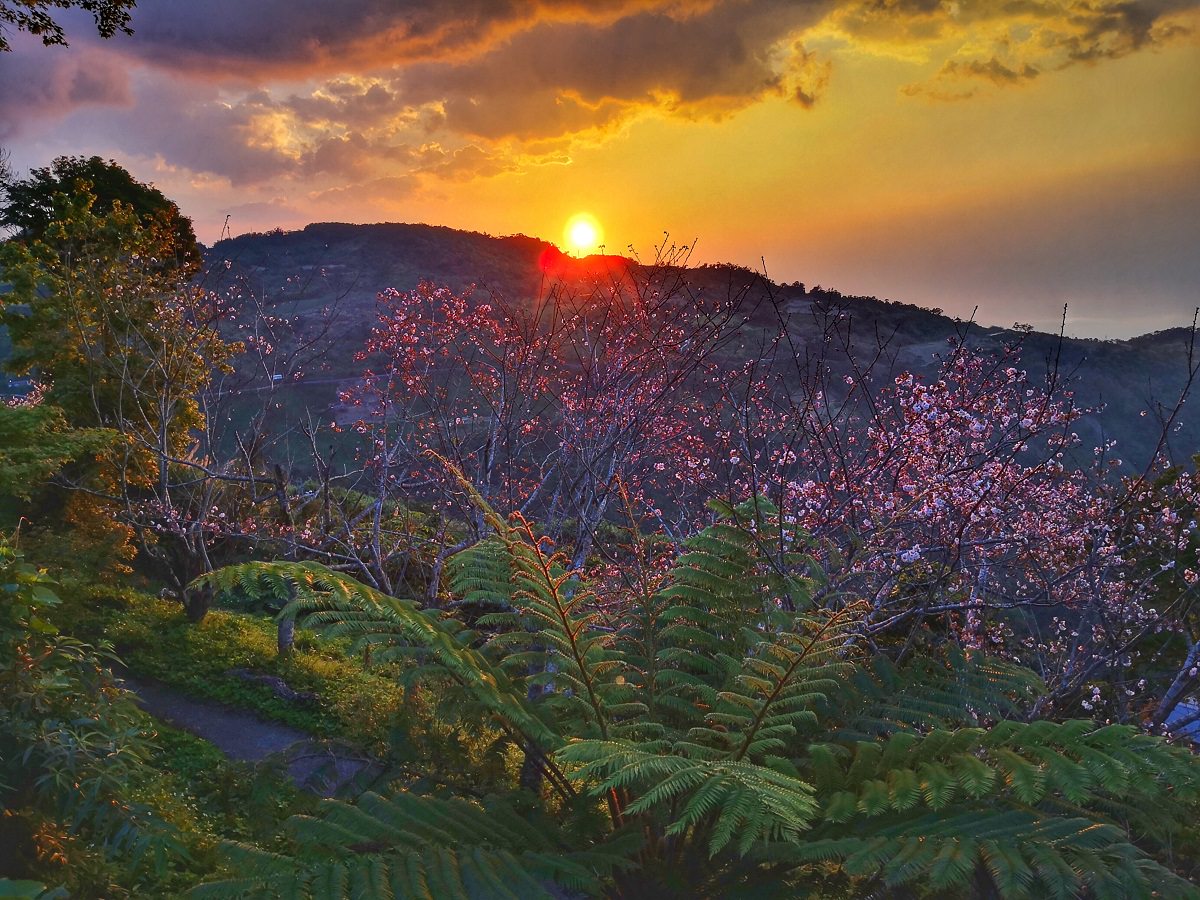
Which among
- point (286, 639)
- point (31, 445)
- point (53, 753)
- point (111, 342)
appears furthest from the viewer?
point (111, 342)

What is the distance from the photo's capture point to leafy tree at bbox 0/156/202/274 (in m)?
19.3

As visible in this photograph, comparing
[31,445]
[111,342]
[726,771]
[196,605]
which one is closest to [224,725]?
[196,605]

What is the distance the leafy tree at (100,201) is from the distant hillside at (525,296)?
158cm

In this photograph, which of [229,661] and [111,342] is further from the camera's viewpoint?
[111,342]

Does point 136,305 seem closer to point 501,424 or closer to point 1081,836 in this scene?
point 501,424

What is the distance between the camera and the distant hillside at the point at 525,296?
68.4 ft

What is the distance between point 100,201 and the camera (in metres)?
21.7

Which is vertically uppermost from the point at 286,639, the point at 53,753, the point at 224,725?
the point at 53,753

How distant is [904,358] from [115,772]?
39792mm

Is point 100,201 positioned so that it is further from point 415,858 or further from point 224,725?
point 415,858

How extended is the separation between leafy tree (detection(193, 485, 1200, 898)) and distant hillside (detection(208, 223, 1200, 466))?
4.13 meters

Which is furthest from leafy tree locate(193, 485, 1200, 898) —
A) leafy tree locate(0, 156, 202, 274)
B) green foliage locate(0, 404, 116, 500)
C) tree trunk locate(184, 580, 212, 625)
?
leafy tree locate(0, 156, 202, 274)

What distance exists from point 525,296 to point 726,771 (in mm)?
37404

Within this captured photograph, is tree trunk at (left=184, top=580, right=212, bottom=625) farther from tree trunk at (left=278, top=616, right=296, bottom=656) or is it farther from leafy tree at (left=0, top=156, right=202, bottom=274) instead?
leafy tree at (left=0, top=156, right=202, bottom=274)
